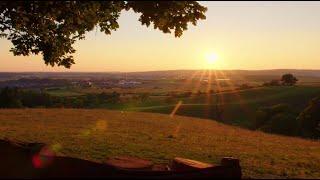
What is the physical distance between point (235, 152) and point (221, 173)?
19.1 m

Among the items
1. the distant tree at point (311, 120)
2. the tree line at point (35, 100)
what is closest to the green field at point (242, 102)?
A: the tree line at point (35, 100)

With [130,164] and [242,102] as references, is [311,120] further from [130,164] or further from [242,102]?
[130,164]

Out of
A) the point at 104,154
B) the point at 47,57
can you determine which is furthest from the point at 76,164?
the point at 104,154

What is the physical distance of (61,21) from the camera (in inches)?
671

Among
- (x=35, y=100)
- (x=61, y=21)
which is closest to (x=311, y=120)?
(x=61, y=21)

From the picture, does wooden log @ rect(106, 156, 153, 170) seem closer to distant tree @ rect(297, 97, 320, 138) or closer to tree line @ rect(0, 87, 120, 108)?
distant tree @ rect(297, 97, 320, 138)

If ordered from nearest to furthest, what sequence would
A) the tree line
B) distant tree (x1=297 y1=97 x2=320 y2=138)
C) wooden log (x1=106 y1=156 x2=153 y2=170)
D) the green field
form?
wooden log (x1=106 y1=156 x2=153 y2=170)
distant tree (x1=297 y1=97 x2=320 y2=138)
the tree line
the green field

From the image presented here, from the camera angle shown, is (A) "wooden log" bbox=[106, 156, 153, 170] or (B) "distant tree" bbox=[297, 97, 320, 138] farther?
(B) "distant tree" bbox=[297, 97, 320, 138]

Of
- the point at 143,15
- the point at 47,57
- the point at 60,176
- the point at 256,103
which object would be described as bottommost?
the point at 256,103

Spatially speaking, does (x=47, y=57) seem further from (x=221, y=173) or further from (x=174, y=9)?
(x=221, y=173)

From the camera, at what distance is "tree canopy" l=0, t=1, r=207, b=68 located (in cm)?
1323

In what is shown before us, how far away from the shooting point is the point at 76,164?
817 centimetres

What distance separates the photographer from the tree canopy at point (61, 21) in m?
13.2

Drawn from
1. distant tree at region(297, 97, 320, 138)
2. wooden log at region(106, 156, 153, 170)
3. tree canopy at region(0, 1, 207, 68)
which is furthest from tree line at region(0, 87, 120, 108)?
wooden log at region(106, 156, 153, 170)
